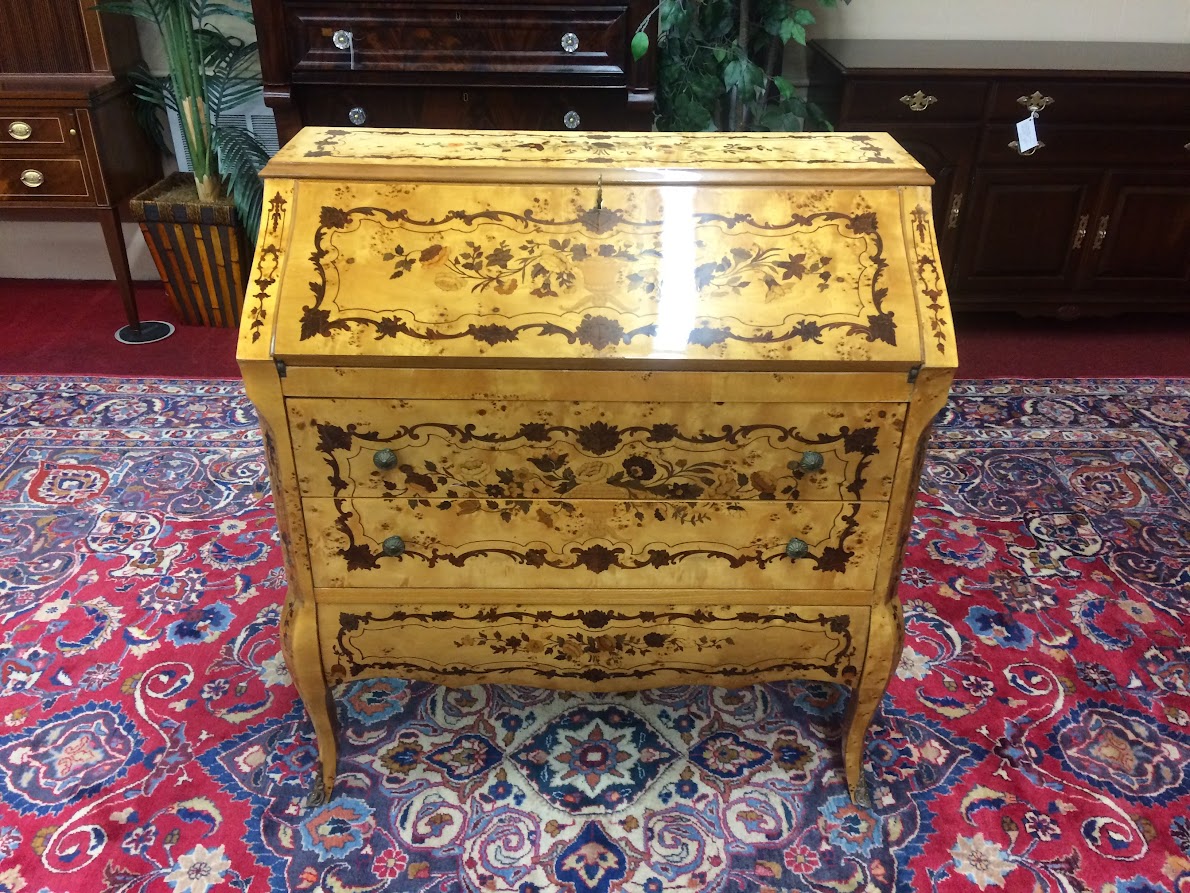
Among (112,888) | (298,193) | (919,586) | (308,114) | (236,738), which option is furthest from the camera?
(308,114)

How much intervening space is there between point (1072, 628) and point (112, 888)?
7.22 ft

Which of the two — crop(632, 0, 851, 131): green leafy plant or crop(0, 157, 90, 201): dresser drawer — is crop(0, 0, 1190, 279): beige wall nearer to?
crop(632, 0, 851, 131): green leafy plant

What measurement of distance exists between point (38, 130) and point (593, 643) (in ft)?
9.21

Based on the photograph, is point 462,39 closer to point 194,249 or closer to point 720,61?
point 720,61

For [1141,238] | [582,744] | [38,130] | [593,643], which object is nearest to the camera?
[593,643]

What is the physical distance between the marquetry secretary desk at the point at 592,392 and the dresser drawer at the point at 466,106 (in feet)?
4.70

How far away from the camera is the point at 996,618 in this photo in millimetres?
2305

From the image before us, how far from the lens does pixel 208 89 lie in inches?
134

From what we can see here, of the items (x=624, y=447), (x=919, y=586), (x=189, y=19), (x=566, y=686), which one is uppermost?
(x=189, y=19)

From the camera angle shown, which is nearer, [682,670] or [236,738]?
[682,670]

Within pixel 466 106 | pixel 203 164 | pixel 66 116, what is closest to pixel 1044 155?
pixel 466 106

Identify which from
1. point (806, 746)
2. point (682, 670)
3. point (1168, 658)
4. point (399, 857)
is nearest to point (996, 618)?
point (1168, 658)

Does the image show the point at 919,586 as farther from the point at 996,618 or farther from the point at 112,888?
the point at 112,888

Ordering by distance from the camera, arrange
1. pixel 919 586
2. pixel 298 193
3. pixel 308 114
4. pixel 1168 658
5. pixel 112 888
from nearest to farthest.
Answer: pixel 298 193
pixel 112 888
pixel 1168 658
pixel 919 586
pixel 308 114
